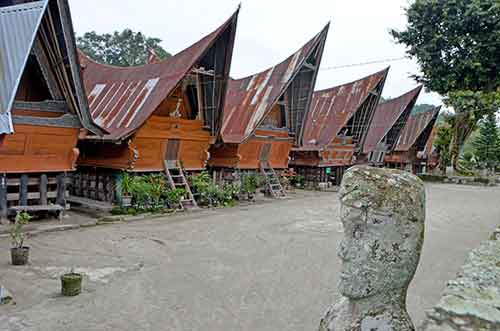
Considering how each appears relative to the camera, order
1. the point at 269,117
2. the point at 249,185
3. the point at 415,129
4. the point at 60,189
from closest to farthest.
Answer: the point at 60,189 < the point at 249,185 < the point at 269,117 < the point at 415,129

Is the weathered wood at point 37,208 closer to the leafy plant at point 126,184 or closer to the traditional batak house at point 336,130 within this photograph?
the leafy plant at point 126,184

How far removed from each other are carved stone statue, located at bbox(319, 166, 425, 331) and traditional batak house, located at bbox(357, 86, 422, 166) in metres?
23.5

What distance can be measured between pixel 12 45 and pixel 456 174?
107 ft

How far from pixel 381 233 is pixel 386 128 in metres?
25.2

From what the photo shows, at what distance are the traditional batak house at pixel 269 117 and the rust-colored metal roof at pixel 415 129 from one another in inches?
591

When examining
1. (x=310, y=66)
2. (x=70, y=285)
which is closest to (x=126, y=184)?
(x=70, y=285)

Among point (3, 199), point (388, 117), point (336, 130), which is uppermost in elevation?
point (388, 117)

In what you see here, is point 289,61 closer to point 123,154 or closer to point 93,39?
point 123,154

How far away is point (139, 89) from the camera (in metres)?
14.1

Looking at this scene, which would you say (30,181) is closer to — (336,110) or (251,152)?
(251,152)

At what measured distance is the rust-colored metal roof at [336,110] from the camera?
21578 mm

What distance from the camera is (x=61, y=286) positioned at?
5891 mm

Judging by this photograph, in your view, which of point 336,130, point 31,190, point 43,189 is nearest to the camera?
point 43,189

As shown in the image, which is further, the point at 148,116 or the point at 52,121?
the point at 148,116
